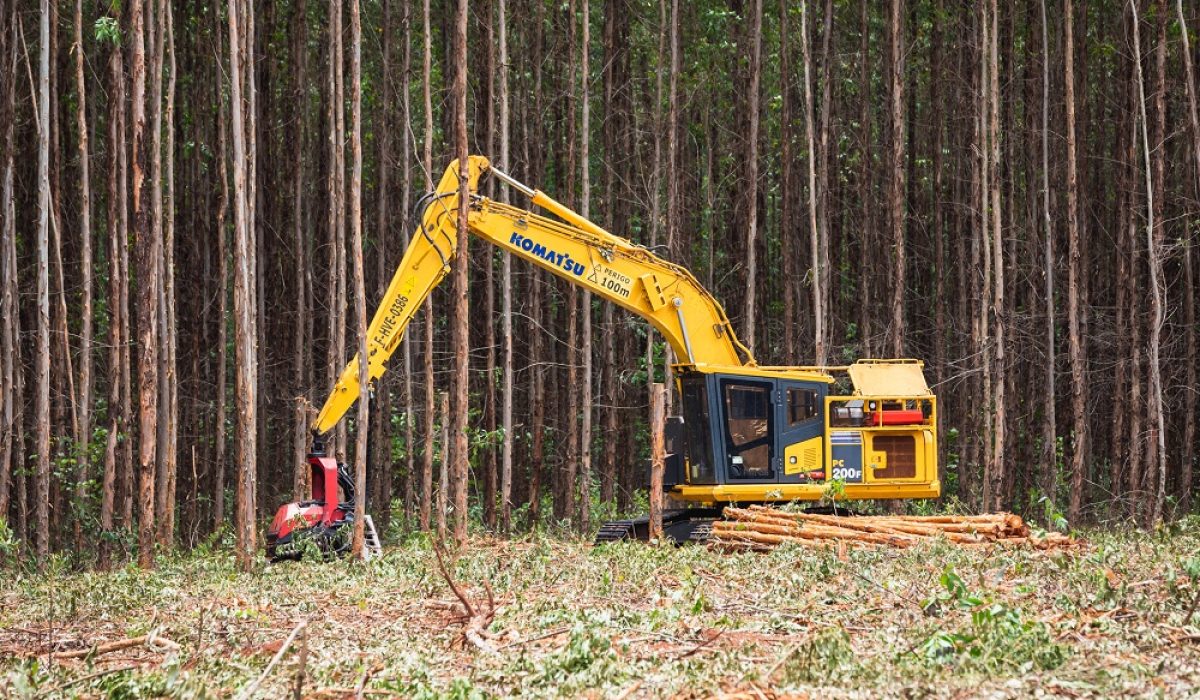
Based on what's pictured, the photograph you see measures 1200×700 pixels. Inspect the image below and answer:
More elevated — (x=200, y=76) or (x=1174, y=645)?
(x=200, y=76)

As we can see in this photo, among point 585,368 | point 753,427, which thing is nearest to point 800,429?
point 753,427

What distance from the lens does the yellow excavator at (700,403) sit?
15539 mm

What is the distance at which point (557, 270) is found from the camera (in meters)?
16.1

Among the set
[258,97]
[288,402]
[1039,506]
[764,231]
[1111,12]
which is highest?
[1111,12]

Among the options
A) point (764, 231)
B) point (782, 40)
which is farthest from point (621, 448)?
point (782, 40)

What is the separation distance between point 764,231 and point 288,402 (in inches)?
404

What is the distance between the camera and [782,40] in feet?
81.8

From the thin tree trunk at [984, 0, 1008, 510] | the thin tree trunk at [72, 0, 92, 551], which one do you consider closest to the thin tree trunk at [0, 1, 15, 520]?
the thin tree trunk at [72, 0, 92, 551]

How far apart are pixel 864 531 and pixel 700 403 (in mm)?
2672

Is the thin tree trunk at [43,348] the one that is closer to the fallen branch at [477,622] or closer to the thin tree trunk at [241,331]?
the thin tree trunk at [241,331]

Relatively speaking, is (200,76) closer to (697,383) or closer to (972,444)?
(697,383)

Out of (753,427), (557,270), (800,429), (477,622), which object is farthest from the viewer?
(557,270)

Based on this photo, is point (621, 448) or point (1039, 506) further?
point (621, 448)

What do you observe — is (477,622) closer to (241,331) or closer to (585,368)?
(241,331)
